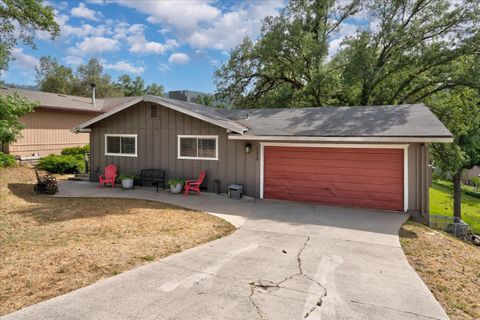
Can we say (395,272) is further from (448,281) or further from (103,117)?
(103,117)

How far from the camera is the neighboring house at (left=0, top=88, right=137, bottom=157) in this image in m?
16.0

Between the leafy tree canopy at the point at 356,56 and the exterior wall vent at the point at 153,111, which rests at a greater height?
the leafy tree canopy at the point at 356,56

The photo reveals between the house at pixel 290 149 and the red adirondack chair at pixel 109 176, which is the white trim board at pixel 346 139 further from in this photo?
the red adirondack chair at pixel 109 176

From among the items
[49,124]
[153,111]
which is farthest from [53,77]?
[153,111]

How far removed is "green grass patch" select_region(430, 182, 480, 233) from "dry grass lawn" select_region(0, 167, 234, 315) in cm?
1876

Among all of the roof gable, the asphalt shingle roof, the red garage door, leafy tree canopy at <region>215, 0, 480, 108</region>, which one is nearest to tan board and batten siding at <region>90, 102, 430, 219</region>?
the roof gable

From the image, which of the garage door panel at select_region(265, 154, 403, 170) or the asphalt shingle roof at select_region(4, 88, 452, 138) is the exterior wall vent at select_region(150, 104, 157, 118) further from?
the garage door panel at select_region(265, 154, 403, 170)

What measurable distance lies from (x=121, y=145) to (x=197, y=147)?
11.5 feet

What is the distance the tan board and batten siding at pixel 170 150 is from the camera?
32.9 ft

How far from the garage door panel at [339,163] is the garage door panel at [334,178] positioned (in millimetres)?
290

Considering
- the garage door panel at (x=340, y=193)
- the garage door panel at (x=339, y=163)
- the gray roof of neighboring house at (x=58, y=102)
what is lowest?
the garage door panel at (x=340, y=193)

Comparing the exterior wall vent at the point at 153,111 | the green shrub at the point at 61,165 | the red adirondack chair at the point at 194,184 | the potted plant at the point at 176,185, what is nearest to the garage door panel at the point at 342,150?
the red adirondack chair at the point at 194,184

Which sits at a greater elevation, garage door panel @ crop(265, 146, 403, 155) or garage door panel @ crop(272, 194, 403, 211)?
garage door panel @ crop(265, 146, 403, 155)

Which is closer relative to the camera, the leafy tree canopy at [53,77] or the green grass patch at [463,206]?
the green grass patch at [463,206]
